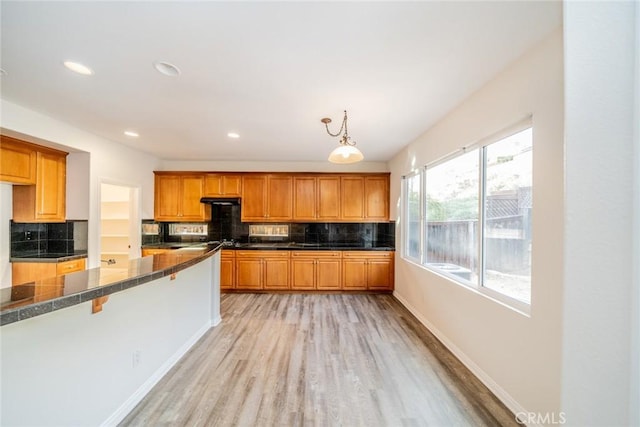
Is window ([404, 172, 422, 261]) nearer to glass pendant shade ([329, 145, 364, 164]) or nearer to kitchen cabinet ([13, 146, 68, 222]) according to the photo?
glass pendant shade ([329, 145, 364, 164])

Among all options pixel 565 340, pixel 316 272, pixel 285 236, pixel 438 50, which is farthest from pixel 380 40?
pixel 285 236

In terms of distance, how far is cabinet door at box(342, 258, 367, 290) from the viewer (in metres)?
4.80

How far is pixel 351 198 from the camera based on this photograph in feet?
16.7

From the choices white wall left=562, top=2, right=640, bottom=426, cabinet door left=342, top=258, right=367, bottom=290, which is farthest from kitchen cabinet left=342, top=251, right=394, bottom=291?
white wall left=562, top=2, right=640, bottom=426

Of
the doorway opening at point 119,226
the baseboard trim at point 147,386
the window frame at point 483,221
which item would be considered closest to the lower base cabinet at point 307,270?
the window frame at point 483,221

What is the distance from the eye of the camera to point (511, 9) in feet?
4.67

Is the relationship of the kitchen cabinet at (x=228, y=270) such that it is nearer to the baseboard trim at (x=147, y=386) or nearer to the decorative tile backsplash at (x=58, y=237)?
the baseboard trim at (x=147, y=386)

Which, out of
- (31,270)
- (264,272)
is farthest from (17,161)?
(264,272)

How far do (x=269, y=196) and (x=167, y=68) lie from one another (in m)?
3.20

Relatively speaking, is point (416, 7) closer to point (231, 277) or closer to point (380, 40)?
point (380, 40)

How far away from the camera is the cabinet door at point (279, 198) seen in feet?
16.7

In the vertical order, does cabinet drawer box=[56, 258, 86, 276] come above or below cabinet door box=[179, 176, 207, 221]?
below

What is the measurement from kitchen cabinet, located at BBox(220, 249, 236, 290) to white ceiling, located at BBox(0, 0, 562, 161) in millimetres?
Answer: 2628

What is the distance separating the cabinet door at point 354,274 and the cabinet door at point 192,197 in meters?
3.02
